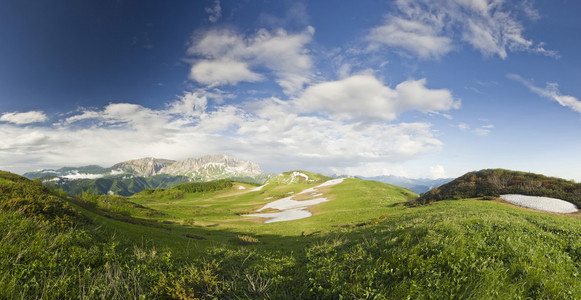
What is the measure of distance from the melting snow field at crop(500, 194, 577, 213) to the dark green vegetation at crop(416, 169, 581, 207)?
1695mm

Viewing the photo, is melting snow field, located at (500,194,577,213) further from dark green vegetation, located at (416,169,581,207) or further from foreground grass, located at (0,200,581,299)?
foreground grass, located at (0,200,581,299)

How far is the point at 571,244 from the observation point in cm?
878

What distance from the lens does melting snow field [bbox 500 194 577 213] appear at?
103 ft

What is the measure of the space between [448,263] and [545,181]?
60.5 meters

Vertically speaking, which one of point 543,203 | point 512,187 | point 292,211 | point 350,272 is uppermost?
point 512,187

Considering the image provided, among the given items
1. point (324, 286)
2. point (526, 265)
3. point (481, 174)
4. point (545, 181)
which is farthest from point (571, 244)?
point (481, 174)

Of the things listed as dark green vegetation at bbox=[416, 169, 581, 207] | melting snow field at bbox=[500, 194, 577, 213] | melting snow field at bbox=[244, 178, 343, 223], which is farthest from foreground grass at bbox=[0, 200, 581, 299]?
melting snow field at bbox=[244, 178, 343, 223]

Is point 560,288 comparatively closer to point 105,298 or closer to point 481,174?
point 105,298

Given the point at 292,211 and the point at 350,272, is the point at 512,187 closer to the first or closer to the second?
the point at 350,272

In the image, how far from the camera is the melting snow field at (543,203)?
3137 centimetres

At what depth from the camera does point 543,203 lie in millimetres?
33969

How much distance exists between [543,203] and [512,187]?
403 inches

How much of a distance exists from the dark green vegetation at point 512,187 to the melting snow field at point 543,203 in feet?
5.56

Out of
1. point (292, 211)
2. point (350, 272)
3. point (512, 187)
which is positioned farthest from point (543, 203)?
point (292, 211)
